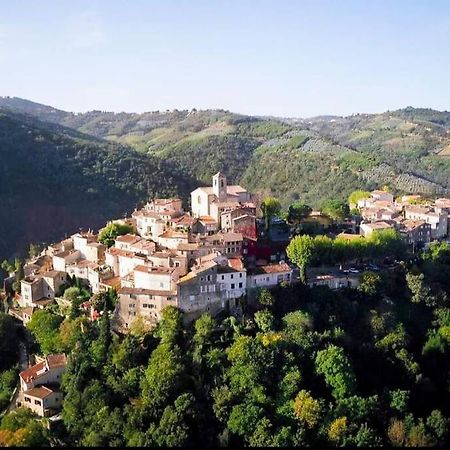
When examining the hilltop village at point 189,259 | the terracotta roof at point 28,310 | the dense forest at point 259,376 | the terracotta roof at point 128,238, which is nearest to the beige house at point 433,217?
the hilltop village at point 189,259

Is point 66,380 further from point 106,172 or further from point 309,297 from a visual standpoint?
point 106,172

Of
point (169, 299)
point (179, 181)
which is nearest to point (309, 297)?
point (169, 299)

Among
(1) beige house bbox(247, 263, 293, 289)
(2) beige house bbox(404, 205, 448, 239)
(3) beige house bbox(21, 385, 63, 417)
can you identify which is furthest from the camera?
(2) beige house bbox(404, 205, 448, 239)

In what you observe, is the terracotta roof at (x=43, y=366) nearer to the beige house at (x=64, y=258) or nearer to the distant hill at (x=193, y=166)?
the beige house at (x=64, y=258)

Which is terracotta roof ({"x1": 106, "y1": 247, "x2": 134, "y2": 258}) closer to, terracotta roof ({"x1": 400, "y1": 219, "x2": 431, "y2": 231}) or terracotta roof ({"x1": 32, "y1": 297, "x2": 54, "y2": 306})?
terracotta roof ({"x1": 32, "y1": 297, "x2": 54, "y2": 306})

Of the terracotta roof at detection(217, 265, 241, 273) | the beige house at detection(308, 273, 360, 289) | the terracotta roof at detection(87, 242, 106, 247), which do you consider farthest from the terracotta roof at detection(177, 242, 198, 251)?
the beige house at detection(308, 273, 360, 289)
